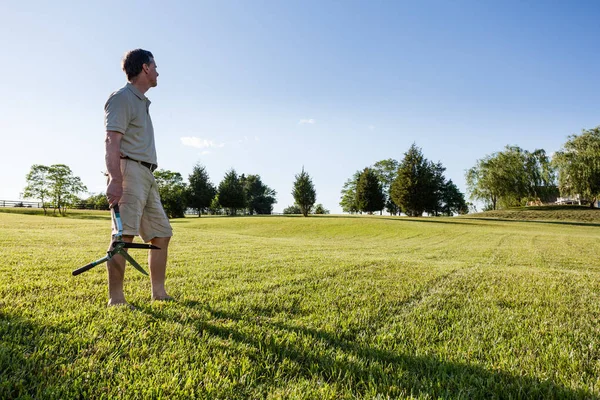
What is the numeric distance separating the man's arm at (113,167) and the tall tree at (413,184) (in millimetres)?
51706

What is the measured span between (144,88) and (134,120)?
500 mm

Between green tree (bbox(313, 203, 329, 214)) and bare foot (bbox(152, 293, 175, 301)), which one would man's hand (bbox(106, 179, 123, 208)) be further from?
green tree (bbox(313, 203, 329, 214))

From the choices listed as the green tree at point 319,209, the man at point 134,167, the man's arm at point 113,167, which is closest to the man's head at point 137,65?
the man at point 134,167

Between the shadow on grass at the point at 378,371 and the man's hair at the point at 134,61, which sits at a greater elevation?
the man's hair at the point at 134,61

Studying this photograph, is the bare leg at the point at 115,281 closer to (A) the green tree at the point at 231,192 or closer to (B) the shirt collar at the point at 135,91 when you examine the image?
(B) the shirt collar at the point at 135,91

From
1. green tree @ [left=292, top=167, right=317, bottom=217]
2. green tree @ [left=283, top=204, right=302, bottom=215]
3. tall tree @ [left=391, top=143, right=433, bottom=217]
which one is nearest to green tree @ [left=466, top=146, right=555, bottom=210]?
tall tree @ [left=391, top=143, right=433, bottom=217]

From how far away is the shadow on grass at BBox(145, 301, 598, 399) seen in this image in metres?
1.91

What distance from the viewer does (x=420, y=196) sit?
51.2 meters

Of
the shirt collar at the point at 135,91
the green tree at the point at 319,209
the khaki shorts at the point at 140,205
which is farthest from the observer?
the green tree at the point at 319,209

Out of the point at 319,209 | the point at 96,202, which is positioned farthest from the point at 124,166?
the point at 319,209

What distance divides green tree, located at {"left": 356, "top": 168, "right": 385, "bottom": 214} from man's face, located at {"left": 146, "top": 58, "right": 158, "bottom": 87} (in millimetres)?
62817

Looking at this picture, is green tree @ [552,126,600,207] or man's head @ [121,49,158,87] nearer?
man's head @ [121,49,158,87]

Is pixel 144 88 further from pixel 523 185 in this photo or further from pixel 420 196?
pixel 523 185

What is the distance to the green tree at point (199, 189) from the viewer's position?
67.9 metres
